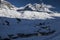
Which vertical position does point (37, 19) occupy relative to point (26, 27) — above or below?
above

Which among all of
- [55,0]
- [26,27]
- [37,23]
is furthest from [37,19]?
[55,0]

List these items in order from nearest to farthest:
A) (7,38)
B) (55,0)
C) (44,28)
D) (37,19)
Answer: (7,38) → (44,28) → (37,19) → (55,0)

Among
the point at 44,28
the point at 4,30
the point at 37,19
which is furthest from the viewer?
the point at 37,19

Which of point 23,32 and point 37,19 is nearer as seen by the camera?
point 23,32

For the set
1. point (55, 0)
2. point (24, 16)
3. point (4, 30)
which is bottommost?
point (4, 30)

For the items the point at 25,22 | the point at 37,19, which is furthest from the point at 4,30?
the point at 37,19

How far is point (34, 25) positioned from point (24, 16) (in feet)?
2.54

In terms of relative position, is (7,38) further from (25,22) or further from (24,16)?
(24,16)

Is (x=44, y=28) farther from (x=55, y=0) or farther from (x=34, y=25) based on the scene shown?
(x=55, y=0)

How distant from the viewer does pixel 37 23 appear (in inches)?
196

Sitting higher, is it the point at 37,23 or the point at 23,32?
the point at 37,23

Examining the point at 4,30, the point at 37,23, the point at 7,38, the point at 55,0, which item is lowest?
the point at 7,38

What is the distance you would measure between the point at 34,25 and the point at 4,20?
662 mm

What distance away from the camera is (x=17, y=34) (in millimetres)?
4281
